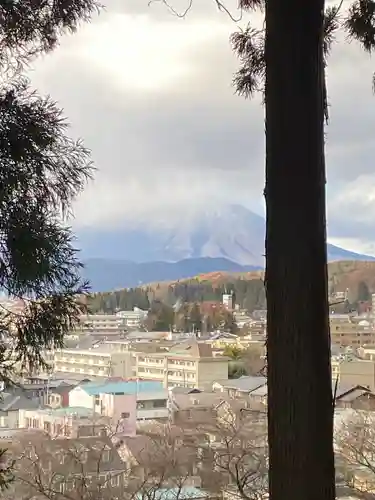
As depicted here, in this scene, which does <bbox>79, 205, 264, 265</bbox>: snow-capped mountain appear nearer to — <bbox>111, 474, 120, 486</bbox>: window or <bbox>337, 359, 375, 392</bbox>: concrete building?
<bbox>337, 359, 375, 392</bbox>: concrete building

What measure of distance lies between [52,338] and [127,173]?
2.17ft

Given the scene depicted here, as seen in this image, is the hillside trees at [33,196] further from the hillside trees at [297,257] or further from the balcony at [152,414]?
the balcony at [152,414]

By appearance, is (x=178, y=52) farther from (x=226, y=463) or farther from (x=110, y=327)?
(x=226, y=463)

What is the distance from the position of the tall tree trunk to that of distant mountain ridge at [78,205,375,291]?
83 cm

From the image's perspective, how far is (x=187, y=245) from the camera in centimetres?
Answer: 218

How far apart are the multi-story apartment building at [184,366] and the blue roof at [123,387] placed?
0.06ft

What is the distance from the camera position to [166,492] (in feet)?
6.84

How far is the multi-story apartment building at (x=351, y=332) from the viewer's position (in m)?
2.02

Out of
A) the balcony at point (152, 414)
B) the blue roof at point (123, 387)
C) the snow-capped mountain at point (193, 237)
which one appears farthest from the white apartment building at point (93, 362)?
the snow-capped mountain at point (193, 237)

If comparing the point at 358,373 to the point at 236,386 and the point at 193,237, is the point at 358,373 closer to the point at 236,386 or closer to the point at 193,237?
the point at 236,386

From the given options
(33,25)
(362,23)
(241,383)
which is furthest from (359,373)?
(33,25)

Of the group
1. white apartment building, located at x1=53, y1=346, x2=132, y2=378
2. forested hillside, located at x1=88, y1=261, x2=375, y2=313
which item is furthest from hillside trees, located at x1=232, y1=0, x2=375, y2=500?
forested hillside, located at x1=88, y1=261, x2=375, y2=313

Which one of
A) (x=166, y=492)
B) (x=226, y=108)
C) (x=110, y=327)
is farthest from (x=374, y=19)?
(x=166, y=492)

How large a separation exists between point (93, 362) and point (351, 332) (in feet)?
2.72
